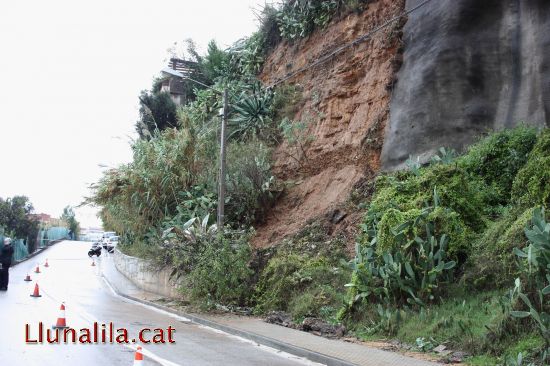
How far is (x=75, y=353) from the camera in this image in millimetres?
8430

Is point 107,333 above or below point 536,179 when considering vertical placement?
below

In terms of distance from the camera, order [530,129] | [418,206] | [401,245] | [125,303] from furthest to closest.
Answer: [125,303], [530,129], [418,206], [401,245]

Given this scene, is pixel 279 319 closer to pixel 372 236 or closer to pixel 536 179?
pixel 372 236

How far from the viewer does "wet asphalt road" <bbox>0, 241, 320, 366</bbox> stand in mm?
8266

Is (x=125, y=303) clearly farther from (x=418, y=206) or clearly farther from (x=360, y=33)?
(x=360, y=33)

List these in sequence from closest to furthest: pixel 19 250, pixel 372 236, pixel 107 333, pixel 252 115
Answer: pixel 107 333
pixel 372 236
pixel 252 115
pixel 19 250

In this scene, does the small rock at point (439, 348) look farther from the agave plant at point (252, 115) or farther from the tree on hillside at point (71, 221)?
the tree on hillside at point (71, 221)

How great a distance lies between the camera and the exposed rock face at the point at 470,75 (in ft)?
50.1

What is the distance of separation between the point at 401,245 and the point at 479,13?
353 inches

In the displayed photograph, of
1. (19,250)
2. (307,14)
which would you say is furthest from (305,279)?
(19,250)

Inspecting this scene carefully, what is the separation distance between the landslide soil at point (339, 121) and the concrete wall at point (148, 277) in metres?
3.17

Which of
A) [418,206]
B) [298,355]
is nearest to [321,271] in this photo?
[418,206]

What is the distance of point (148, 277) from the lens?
20.9 m

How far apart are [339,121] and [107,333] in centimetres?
1222
